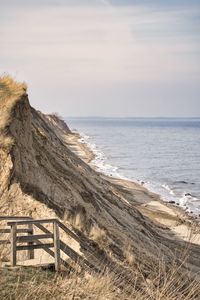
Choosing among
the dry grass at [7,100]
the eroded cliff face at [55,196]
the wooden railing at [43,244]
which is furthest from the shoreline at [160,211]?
the wooden railing at [43,244]

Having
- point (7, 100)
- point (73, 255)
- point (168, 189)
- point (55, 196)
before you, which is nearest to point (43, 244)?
point (73, 255)

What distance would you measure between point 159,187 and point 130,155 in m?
38.8

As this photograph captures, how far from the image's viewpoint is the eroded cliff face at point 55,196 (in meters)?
16.9

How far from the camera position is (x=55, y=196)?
18.4 meters

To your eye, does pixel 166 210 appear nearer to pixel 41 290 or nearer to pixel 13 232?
pixel 13 232

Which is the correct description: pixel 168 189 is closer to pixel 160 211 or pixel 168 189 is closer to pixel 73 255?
pixel 160 211

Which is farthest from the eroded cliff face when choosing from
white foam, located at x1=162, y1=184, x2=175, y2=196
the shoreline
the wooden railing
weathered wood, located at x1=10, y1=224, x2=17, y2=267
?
white foam, located at x1=162, y1=184, x2=175, y2=196

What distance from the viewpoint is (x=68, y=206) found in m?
18.3

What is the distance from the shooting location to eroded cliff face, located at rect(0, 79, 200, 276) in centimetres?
1686

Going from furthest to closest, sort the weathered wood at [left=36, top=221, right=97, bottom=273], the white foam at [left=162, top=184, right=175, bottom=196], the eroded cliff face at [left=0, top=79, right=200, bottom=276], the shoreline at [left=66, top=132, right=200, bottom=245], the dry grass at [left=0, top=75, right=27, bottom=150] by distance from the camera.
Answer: the white foam at [left=162, top=184, right=175, bottom=196] → the shoreline at [left=66, top=132, right=200, bottom=245] → the dry grass at [left=0, top=75, right=27, bottom=150] → the eroded cliff face at [left=0, top=79, right=200, bottom=276] → the weathered wood at [left=36, top=221, right=97, bottom=273]

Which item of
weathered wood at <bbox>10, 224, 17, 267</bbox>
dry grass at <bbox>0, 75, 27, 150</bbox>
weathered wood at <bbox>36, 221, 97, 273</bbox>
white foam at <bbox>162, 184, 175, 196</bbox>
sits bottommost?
white foam at <bbox>162, 184, 175, 196</bbox>

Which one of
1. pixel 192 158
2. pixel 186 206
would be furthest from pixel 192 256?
pixel 192 158

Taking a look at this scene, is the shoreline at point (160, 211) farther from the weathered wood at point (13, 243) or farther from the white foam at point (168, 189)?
the weathered wood at point (13, 243)

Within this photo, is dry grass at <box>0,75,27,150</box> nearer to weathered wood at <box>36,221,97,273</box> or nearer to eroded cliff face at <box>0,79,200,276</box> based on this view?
eroded cliff face at <box>0,79,200,276</box>
